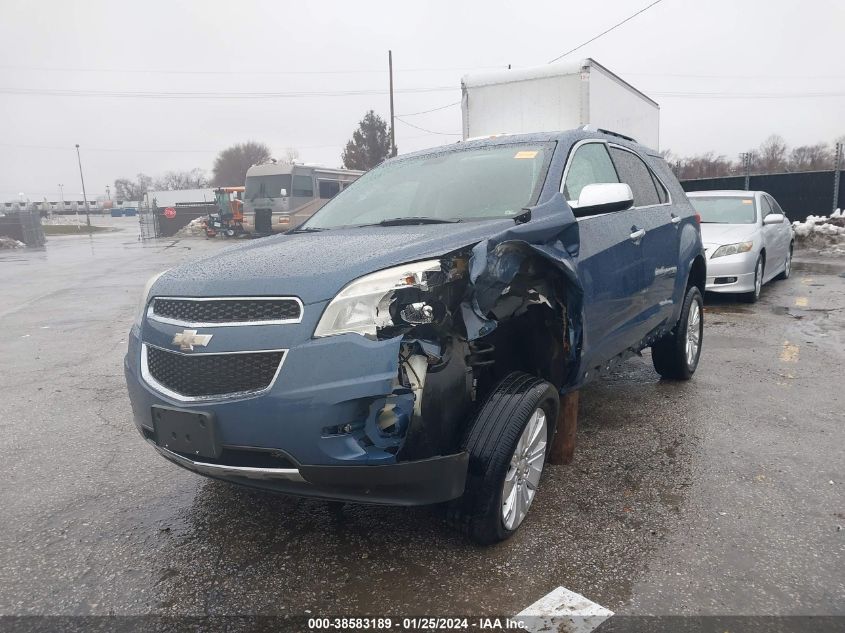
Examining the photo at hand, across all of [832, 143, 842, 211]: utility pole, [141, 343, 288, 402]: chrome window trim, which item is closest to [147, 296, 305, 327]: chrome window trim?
[141, 343, 288, 402]: chrome window trim

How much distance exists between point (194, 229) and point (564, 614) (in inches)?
1408

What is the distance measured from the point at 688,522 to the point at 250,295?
2.26 meters

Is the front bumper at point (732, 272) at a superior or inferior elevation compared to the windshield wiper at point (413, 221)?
inferior

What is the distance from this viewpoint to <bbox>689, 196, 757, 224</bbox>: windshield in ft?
31.2

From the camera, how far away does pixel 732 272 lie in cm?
859

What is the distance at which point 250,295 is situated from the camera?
252 cm

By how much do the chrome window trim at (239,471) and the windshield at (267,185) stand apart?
80.2 ft

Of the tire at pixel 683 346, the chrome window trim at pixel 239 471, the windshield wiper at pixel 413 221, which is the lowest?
the tire at pixel 683 346

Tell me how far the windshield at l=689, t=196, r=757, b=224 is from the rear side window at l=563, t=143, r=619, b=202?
5898 mm

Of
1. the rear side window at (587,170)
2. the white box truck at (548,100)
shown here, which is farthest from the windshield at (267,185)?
the rear side window at (587,170)

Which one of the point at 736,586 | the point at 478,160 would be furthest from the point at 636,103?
the point at 736,586

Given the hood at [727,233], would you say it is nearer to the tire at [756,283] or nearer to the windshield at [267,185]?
the tire at [756,283]

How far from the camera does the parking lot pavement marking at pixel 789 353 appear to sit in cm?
597

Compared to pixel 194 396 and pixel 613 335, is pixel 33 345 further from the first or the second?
pixel 613 335
